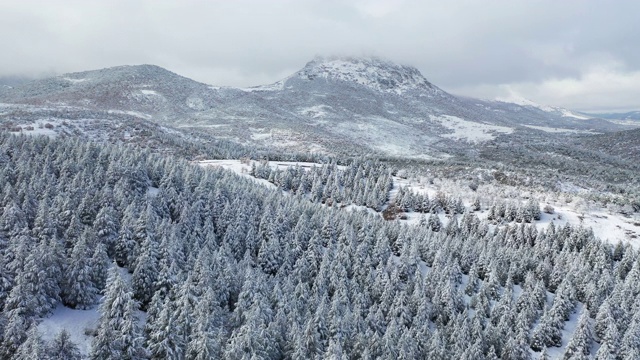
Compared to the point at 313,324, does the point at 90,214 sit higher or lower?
higher

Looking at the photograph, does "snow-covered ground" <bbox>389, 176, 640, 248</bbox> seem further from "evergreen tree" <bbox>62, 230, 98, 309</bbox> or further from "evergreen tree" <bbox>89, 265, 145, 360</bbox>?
"evergreen tree" <bbox>89, 265, 145, 360</bbox>

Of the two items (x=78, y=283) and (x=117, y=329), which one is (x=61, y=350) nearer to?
(x=117, y=329)

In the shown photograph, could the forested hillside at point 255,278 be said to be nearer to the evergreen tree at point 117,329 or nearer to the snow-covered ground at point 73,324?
the evergreen tree at point 117,329

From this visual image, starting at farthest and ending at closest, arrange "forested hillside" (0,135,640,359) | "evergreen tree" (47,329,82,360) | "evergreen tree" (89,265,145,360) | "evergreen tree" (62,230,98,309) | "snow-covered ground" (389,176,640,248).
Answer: "snow-covered ground" (389,176,640,248), "evergreen tree" (62,230,98,309), "forested hillside" (0,135,640,359), "evergreen tree" (89,265,145,360), "evergreen tree" (47,329,82,360)

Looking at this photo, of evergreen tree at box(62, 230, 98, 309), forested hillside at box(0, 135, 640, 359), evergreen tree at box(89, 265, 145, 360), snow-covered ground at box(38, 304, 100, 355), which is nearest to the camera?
evergreen tree at box(89, 265, 145, 360)

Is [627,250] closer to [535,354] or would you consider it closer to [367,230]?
[535,354]

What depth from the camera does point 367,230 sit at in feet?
280

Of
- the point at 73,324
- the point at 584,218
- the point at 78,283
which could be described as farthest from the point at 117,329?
the point at 584,218

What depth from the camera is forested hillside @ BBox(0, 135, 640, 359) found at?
42531 mm

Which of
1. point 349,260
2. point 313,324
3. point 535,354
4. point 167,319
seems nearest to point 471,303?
point 535,354

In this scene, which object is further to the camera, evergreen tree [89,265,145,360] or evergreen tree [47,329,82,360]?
evergreen tree [89,265,145,360]

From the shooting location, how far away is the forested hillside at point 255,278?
42.5 metres

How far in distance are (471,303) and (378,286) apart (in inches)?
678

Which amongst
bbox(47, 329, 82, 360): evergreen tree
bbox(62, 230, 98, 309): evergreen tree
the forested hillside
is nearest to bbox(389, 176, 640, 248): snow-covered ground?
the forested hillside
